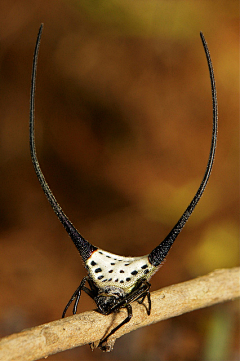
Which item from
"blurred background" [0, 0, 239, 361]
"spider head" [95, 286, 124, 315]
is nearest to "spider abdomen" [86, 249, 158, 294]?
"spider head" [95, 286, 124, 315]

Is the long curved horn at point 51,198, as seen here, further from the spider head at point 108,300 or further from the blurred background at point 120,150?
the blurred background at point 120,150

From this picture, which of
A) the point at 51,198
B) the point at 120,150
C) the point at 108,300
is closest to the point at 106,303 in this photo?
the point at 108,300

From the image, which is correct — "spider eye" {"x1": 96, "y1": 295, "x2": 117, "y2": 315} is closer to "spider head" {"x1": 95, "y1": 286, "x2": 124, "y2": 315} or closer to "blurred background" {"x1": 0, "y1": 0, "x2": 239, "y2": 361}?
"spider head" {"x1": 95, "y1": 286, "x2": 124, "y2": 315}

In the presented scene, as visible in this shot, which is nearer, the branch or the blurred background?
the branch

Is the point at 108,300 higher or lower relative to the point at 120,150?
lower

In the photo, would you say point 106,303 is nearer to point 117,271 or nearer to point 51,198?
point 117,271

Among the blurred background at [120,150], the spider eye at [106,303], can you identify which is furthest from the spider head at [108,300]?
the blurred background at [120,150]
